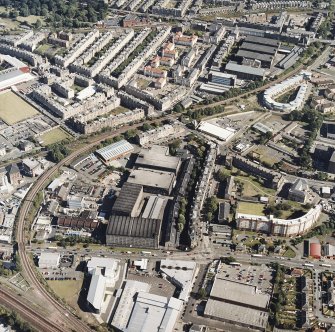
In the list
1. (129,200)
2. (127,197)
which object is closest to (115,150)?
(127,197)

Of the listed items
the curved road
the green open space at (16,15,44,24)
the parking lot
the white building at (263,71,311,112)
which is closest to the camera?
the curved road

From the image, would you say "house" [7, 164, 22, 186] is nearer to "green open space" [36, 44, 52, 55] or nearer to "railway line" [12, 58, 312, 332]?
"railway line" [12, 58, 312, 332]

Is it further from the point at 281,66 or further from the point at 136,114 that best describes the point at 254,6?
the point at 136,114

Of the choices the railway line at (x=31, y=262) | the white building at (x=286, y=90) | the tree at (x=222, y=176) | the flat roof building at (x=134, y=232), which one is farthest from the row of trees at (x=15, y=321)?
the white building at (x=286, y=90)

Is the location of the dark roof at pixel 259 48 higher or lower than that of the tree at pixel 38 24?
lower

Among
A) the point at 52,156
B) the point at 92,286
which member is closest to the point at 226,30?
the point at 52,156

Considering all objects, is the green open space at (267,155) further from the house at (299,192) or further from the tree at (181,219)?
the tree at (181,219)

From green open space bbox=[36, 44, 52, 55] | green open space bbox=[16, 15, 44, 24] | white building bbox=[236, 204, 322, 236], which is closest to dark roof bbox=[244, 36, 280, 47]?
green open space bbox=[36, 44, 52, 55]
